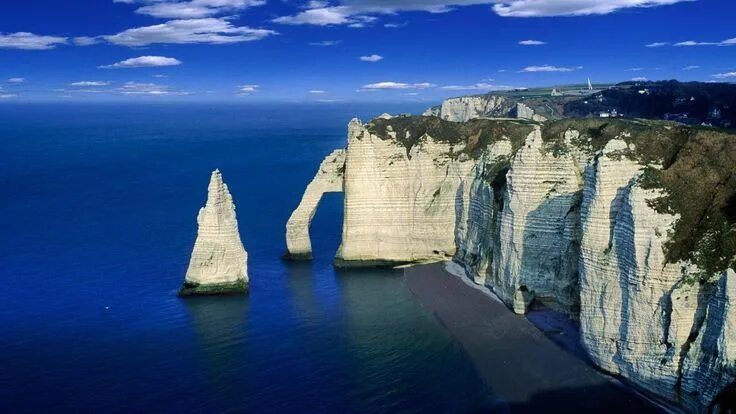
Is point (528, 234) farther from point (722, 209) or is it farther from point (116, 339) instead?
point (116, 339)

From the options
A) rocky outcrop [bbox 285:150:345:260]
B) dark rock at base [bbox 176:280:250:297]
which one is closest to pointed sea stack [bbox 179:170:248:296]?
dark rock at base [bbox 176:280:250:297]

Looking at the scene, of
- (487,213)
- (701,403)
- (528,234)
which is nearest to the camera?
(701,403)

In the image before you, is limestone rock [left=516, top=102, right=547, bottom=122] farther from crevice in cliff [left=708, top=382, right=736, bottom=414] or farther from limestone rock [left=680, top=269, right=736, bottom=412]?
crevice in cliff [left=708, top=382, right=736, bottom=414]

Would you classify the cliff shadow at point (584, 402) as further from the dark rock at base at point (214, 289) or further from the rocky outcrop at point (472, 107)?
the rocky outcrop at point (472, 107)

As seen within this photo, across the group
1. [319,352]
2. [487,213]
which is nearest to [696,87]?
[487,213]

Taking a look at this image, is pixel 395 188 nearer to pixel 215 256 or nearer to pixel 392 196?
pixel 392 196
